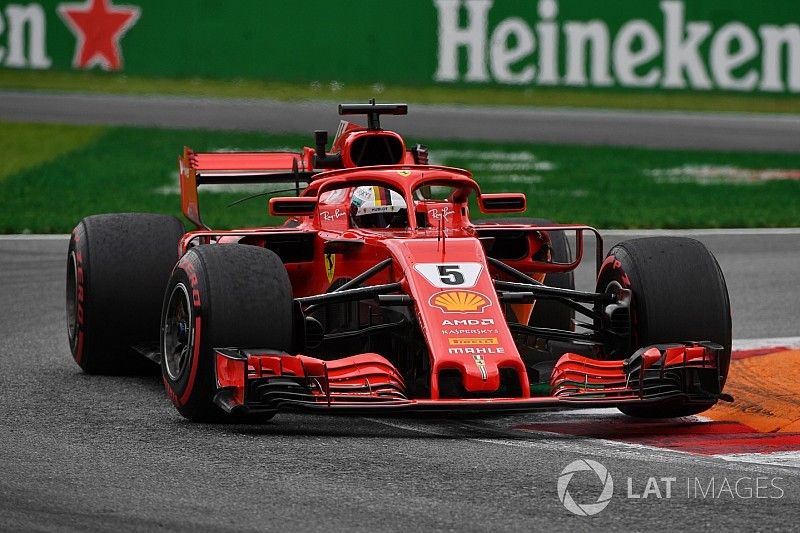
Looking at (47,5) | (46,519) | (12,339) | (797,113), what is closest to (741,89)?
(797,113)

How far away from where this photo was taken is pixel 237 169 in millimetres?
11195

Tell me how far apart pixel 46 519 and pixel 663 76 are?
2265 cm

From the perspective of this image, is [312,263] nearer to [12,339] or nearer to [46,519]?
[12,339]

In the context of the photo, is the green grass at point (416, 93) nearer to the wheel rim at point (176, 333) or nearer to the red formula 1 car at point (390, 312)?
the red formula 1 car at point (390, 312)

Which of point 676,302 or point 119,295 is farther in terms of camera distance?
point 119,295

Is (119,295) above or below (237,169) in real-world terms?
below

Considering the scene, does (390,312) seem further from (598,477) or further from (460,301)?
(598,477)

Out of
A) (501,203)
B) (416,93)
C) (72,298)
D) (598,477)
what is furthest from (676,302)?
(416,93)

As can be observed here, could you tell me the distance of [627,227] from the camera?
55.7 ft

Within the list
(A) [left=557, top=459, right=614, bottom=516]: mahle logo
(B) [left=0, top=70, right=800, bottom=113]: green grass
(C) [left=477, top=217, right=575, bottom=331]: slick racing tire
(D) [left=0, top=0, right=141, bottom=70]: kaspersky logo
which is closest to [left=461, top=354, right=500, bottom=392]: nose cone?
(A) [left=557, top=459, right=614, bottom=516]: mahle logo

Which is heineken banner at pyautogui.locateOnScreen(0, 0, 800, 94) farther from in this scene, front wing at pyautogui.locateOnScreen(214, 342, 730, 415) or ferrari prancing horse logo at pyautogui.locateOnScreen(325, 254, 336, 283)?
front wing at pyautogui.locateOnScreen(214, 342, 730, 415)

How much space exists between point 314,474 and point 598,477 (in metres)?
1.15

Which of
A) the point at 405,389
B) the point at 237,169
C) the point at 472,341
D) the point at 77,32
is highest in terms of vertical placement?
the point at 77,32

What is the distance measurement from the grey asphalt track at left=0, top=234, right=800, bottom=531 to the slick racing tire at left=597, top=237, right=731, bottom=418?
1.79 feet
